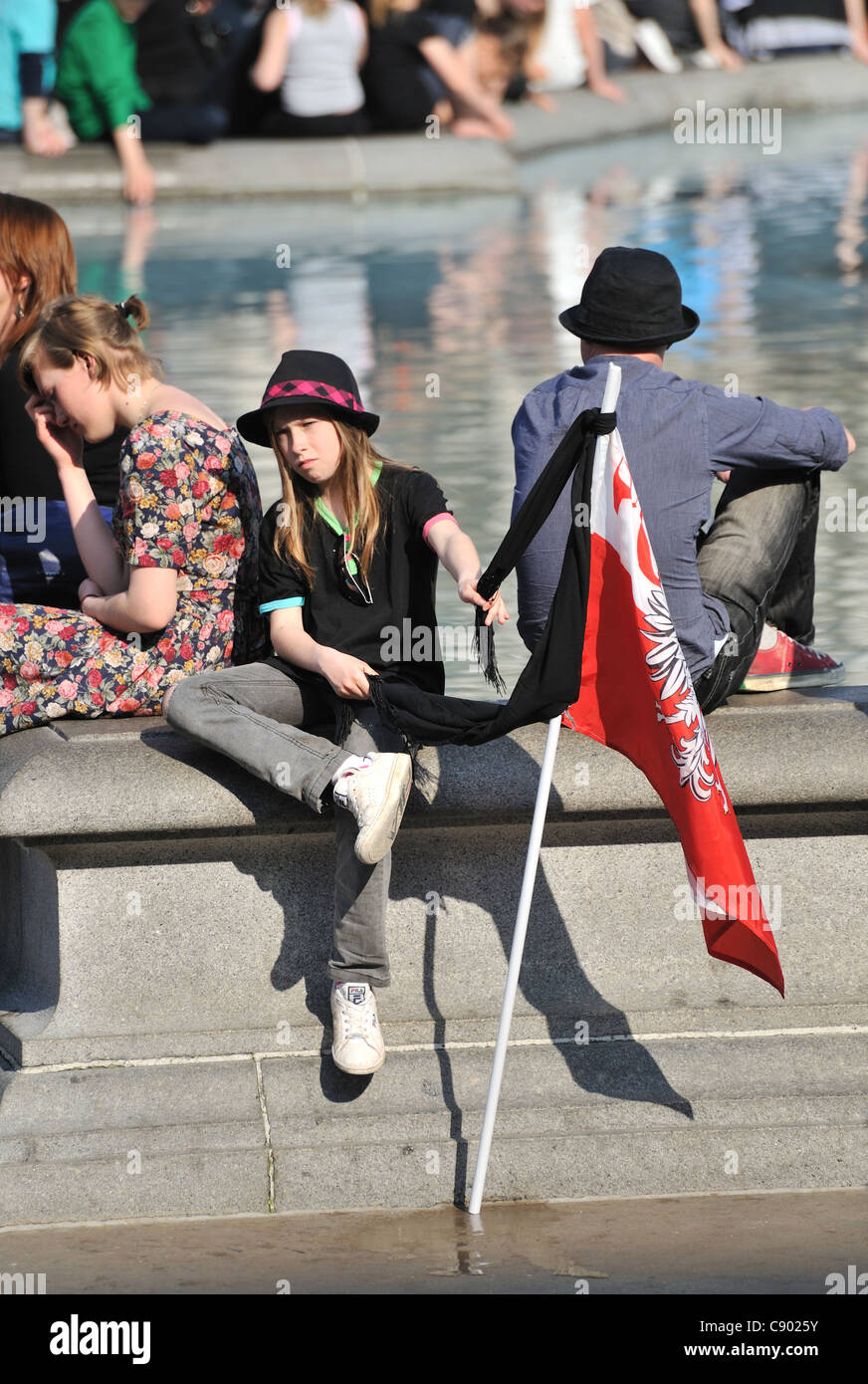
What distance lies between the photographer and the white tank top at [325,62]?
672 inches

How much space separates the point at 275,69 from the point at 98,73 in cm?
191

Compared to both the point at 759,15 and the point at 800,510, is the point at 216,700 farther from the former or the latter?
the point at 759,15

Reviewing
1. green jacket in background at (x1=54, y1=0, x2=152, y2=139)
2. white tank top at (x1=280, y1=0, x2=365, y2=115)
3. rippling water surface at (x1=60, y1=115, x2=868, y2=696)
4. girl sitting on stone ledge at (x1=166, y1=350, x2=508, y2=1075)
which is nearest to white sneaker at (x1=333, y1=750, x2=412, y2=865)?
girl sitting on stone ledge at (x1=166, y1=350, x2=508, y2=1075)

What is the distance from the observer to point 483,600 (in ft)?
12.7

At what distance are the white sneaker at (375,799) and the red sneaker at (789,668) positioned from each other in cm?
109

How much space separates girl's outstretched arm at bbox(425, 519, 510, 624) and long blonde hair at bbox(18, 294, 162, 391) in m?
0.83

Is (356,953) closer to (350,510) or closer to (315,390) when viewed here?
(350,510)

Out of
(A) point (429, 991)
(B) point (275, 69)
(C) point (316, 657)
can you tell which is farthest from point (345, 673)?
(B) point (275, 69)

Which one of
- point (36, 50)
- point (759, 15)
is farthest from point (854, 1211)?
point (759, 15)

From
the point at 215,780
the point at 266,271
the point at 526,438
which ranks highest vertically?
the point at 526,438

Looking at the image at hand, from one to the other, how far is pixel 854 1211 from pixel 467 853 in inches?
41.9

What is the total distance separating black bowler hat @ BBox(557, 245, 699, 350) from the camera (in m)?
4.25

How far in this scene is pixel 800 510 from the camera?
4.70 meters

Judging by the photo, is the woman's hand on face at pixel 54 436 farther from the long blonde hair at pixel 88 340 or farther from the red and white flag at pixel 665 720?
the red and white flag at pixel 665 720
